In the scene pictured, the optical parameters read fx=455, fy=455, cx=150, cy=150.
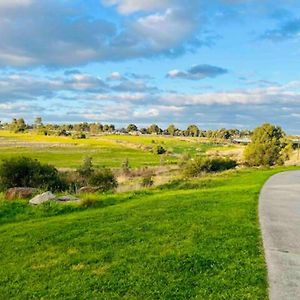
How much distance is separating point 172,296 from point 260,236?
4517 mm

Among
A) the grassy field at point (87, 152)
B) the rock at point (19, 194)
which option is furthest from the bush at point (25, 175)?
the grassy field at point (87, 152)

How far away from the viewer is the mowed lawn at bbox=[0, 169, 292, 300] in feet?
23.0

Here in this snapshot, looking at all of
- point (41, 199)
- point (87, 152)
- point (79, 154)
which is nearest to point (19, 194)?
point (41, 199)

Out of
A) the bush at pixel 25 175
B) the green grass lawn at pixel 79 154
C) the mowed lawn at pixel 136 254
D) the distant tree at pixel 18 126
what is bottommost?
the green grass lawn at pixel 79 154

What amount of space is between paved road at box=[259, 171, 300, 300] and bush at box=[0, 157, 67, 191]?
15.7m

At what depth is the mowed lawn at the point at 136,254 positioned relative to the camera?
23.0ft

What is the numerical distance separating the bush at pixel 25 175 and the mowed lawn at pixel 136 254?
46.5 feet

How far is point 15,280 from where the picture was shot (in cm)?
768

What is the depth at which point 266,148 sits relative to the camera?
185ft

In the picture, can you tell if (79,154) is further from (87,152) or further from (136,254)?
(136,254)

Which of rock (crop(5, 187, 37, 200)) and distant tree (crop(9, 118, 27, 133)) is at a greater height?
distant tree (crop(9, 118, 27, 133))

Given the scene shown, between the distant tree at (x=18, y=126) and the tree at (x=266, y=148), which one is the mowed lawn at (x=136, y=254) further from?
the distant tree at (x=18, y=126)

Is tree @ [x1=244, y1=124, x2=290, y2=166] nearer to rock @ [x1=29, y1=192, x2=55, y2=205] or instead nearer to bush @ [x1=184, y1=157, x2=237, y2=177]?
bush @ [x1=184, y1=157, x2=237, y2=177]

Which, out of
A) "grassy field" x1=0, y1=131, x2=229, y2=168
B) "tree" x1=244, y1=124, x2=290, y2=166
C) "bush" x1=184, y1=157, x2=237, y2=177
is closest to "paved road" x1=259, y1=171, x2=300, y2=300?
"bush" x1=184, y1=157, x2=237, y2=177
